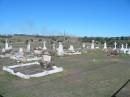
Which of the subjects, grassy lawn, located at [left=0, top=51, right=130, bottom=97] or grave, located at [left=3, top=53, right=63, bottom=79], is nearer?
grassy lawn, located at [left=0, top=51, right=130, bottom=97]

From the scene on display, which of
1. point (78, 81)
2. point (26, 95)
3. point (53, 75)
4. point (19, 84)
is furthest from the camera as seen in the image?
point (53, 75)

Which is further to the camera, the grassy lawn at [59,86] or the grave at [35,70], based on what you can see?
the grave at [35,70]

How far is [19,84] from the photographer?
1083 centimetres

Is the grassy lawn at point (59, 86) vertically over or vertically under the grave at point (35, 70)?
under

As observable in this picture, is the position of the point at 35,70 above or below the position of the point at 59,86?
above

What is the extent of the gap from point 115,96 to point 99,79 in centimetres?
344

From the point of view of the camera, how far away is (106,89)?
987 cm

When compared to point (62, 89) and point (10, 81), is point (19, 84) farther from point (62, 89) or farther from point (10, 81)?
point (62, 89)

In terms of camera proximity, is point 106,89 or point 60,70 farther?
point 60,70

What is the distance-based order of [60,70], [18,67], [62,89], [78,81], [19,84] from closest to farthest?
1. [62,89]
2. [19,84]
3. [78,81]
4. [60,70]
5. [18,67]

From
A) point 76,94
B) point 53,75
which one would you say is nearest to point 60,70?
point 53,75

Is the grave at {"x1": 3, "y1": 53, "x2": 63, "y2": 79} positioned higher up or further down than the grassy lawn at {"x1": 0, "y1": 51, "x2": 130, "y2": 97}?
higher up

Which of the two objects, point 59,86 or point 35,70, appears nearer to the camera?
point 59,86

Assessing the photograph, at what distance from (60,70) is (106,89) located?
217 inches
